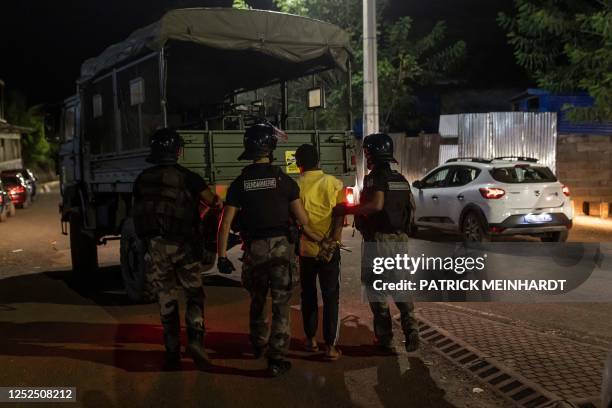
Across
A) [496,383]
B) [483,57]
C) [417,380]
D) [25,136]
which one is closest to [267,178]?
[417,380]

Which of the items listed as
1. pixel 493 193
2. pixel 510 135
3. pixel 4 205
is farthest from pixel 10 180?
pixel 493 193

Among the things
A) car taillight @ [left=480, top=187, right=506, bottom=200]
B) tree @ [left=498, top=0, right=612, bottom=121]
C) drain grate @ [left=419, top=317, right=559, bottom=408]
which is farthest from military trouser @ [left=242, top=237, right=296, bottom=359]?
tree @ [left=498, top=0, right=612, bottom=121]

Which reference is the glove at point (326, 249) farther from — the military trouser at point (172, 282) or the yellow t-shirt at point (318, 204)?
the military trouser at point (172, 282)

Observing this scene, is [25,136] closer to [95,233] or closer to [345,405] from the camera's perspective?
[95,233]

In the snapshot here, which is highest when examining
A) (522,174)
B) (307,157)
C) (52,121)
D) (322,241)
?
(52,121)

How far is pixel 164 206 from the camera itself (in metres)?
4.82

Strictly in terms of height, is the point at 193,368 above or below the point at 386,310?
below

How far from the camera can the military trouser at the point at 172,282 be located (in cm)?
481

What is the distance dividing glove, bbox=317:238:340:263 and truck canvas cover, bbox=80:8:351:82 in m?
3.13

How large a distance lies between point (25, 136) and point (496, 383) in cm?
4933

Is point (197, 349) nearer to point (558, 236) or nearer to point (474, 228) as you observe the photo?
point (474, 228)

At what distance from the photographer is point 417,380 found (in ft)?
14.6

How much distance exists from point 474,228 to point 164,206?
6.73m

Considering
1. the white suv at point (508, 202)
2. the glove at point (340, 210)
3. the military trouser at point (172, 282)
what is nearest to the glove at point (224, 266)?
the military trouser at point (172, 282)
